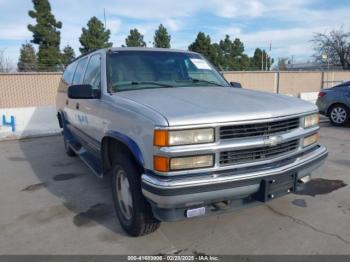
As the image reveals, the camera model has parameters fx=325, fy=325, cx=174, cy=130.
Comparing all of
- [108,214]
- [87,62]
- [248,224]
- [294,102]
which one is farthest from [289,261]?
[87,62]

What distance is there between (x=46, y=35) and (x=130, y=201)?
2601 cm

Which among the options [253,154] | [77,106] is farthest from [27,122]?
[253,154]

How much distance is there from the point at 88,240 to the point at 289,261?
193 cm

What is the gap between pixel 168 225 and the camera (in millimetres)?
3525

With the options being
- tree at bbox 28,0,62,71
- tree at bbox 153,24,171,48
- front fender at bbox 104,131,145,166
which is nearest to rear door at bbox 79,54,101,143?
front fender at bbox 104,131,145,166

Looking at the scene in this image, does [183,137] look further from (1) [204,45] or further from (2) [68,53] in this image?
(1) [204,45]

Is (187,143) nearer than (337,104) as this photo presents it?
Yes

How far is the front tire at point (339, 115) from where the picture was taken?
9358 mm

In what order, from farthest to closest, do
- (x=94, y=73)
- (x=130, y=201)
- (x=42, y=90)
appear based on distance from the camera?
(x=42, y=90)
(x=94, y=73)
(x=130, y=201)

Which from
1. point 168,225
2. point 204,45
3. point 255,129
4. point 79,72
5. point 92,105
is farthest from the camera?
point 204,45

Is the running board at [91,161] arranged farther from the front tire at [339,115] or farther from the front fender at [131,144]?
the front tire at [339,115]

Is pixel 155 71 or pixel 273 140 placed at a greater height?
pixel 155 71

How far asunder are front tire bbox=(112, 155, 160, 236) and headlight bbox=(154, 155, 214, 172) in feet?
1.50

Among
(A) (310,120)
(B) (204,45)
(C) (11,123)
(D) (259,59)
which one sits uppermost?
(B) (204,45)
